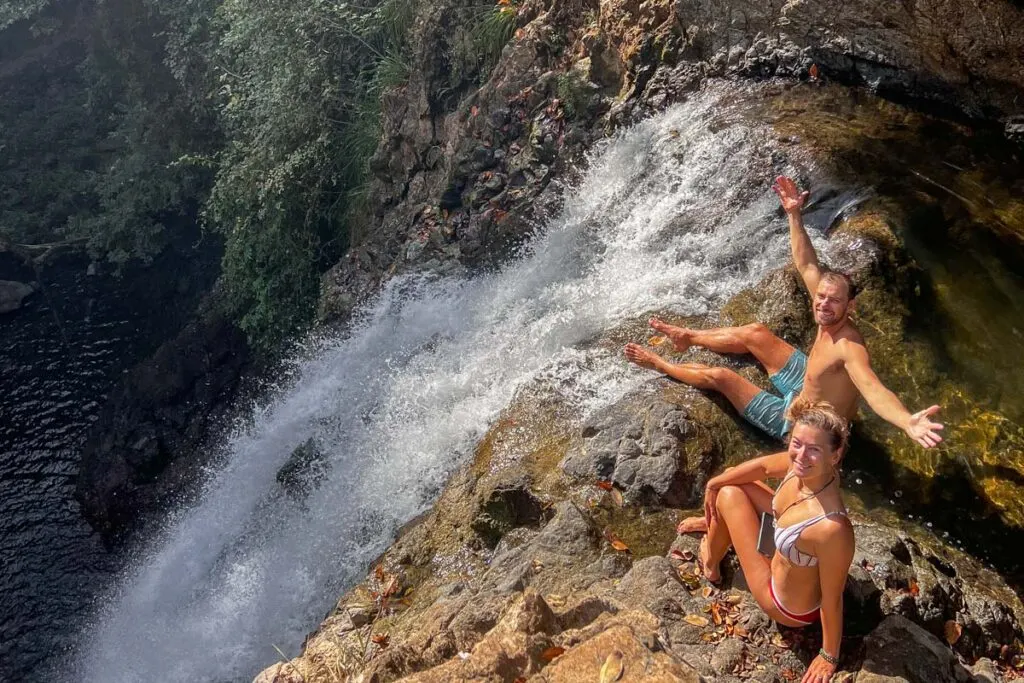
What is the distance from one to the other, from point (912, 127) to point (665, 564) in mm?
4881

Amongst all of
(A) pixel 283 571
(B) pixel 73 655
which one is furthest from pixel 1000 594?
(B) pixel 73 655

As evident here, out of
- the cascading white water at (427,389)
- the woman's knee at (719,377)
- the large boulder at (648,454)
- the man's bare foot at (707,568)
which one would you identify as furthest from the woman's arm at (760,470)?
the cascading white water at (427,389)

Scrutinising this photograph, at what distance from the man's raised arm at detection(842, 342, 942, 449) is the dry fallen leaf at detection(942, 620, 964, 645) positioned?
3.27ft

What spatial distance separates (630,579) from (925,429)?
5.25ft

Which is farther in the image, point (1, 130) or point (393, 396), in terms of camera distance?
point (1, 130)

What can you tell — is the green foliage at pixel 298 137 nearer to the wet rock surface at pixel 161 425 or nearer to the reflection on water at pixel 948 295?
the wet rock surface at pixel 161 425

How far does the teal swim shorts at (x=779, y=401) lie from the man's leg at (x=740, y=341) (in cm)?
11

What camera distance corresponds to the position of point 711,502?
3.73 meters

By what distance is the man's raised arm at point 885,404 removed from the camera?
2.88 metres

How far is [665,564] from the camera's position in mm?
3812

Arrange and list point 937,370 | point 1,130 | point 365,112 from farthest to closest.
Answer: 1. point 1,130
2. point 365,112
3. point 937,370

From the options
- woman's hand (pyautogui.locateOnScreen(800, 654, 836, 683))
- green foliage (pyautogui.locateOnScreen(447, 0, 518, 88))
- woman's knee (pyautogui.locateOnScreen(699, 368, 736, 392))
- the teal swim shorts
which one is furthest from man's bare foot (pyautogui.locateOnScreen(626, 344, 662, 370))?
green foliage (pyautogui.locateOnScreen(447, 0, 518, 88))

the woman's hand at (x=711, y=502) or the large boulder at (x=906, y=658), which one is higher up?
the woman's hand at (x=711, y=502)

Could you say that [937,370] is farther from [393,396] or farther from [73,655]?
[73,655]
